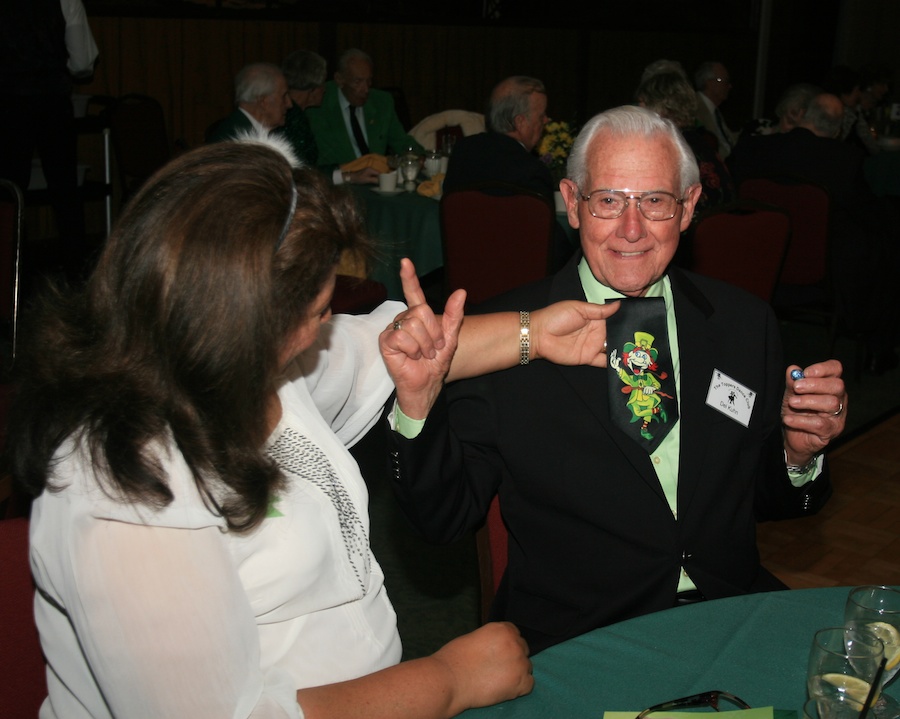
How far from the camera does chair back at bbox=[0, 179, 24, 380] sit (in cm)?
301

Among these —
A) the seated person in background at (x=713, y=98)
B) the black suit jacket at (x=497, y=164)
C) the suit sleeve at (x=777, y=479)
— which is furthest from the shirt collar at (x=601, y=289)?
the seated person in background at (x=713, y=98)

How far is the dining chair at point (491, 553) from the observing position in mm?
1765

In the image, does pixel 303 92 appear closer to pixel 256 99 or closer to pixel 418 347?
pixel 256 99

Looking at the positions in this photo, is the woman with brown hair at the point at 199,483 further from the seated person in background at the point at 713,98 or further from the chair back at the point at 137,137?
the seated person in background at the point at 713,98

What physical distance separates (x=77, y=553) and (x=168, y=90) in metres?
7.36

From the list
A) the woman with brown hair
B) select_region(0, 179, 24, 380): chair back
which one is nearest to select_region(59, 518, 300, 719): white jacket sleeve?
the woman with brown hair

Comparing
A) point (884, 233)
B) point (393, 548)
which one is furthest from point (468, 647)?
point (884, 233)

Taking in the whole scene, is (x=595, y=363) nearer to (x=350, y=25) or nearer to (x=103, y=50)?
(x=103, y=50)

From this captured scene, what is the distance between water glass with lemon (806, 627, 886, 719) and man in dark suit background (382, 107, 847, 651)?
51 cm

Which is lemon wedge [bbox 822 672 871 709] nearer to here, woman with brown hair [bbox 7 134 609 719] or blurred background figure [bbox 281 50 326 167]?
woman with brown hair [bbox 7 134 609 719]

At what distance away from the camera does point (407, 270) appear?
1.49 metres

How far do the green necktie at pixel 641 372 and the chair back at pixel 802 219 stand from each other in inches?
123

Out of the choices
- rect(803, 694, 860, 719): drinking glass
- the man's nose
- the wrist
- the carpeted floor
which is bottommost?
the carpeted floor

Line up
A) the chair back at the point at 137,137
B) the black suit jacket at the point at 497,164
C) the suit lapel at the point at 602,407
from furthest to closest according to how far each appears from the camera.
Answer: the chair back at the point at 137,137 < the black suit jacket at the point at 497,164 < the suit lapel at the point at 602,407
